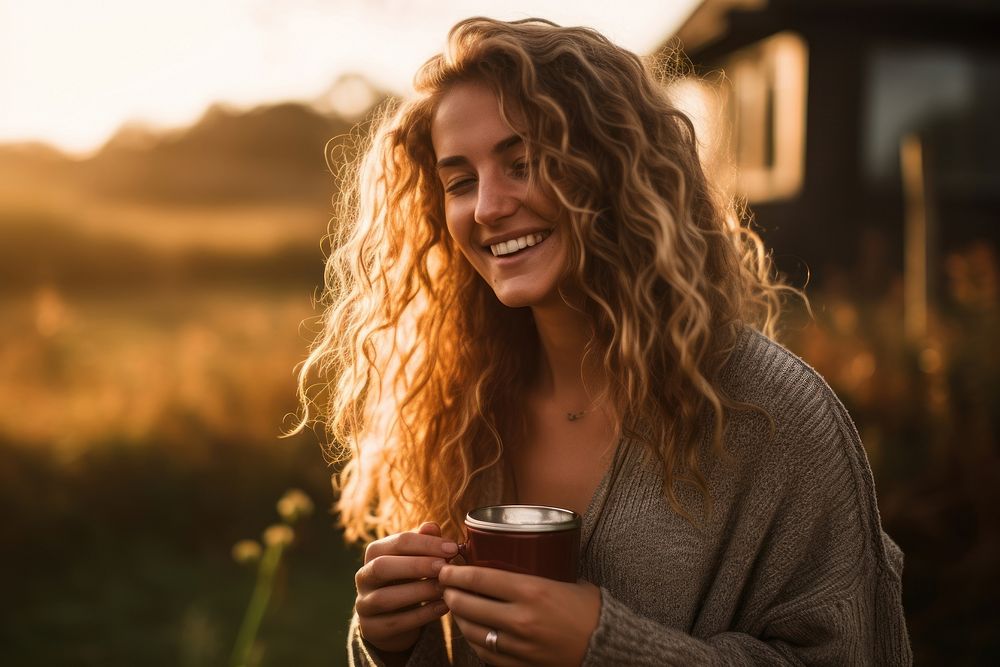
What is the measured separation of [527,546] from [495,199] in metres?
0.68

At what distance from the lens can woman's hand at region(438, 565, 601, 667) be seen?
1.32 metres

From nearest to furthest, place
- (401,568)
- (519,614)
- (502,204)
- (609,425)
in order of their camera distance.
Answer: (519,614)
(401,568)
(502,204)
(609,425)

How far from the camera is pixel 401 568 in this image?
145cm

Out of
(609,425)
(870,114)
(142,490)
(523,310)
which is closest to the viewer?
(609,425)

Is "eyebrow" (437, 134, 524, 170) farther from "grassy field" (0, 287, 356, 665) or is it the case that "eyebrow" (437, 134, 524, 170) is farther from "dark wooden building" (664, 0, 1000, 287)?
"dark wooden building" (664, 0, 1000, 287)

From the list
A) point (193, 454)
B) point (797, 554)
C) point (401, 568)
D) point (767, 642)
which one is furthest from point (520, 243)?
point (193, 454)

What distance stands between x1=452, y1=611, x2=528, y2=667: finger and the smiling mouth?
2.30ft

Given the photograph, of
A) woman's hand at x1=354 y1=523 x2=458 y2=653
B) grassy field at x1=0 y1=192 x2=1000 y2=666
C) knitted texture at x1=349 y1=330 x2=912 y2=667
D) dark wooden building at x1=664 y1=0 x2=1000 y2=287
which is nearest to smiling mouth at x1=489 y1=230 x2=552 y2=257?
knitted texture at x1=349 y1=330 x2=912 y2=667

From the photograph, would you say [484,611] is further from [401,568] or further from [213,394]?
[213,394]

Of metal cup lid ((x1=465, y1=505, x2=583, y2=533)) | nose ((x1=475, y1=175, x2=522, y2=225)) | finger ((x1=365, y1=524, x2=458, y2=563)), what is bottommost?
finger ((x1=365, y1=524, x2=458, y2=563))

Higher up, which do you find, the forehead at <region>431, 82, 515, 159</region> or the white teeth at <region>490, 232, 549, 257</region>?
the forehead at <region>431, 82, 515, 159</region>

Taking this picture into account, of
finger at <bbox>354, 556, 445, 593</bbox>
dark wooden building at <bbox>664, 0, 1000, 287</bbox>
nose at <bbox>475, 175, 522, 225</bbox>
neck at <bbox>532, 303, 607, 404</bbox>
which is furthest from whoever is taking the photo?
dark wooden building at <bbox>664, 0, 1000, 287</bbox>

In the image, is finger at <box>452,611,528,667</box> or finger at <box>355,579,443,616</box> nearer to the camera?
finger at <box>452,611,528,667</box>

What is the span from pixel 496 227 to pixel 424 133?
0.40 m
